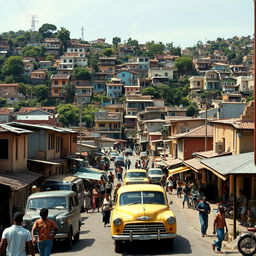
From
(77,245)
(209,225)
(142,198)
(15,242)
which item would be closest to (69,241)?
(77,245)

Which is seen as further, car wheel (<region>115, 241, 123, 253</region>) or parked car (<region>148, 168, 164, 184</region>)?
parked car (<region>148, 168, 164, 184</region>)

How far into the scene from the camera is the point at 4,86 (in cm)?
15188

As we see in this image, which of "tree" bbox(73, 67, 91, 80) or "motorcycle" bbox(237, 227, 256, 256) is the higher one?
"tree" bbox(73, 67, 91, 80)

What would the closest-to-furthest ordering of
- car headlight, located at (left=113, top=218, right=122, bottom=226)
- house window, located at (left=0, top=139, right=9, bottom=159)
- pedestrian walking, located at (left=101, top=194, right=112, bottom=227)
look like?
car headlight, located at (left=113, top=218, right=122, bottom=226)
pedestrian walking, located at (left=101, top=194, right=112, bottom=227)
house window, located at (left=0, top=139, right=9, bottom=159)

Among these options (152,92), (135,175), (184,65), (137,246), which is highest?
(184,65)

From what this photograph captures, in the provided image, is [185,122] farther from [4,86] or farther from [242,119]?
[4,86]

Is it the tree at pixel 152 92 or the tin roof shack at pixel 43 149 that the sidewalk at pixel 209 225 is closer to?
the tin roof shack at pixel 43 149

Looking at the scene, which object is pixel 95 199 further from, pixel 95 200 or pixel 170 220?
pixel 170 220

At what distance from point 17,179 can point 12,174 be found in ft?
6.17

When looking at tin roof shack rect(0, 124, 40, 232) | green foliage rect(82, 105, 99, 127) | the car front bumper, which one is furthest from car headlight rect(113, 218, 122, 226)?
green foliage rect(82, 105, 99, 127)

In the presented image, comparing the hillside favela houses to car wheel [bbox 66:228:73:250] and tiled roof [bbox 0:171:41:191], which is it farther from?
car wheel [bbox 66:228:73:250]

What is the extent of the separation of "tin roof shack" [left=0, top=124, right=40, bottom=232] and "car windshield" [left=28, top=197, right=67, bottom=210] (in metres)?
→ 4.35

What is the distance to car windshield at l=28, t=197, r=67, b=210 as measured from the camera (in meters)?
18.4

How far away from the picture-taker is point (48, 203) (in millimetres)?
18547
